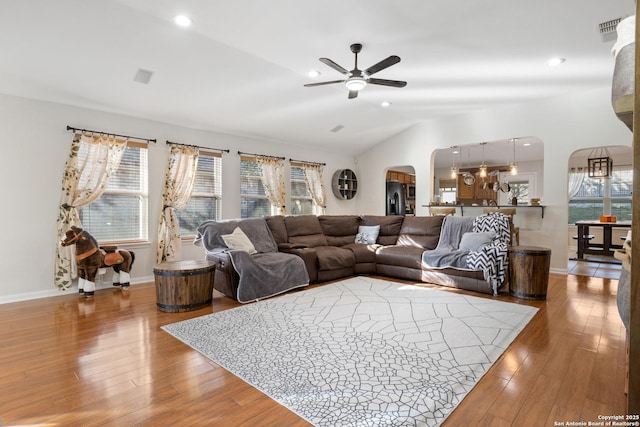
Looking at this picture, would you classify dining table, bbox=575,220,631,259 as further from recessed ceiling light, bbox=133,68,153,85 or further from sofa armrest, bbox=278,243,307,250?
recessed ceiling light, bbox=133,68,153,85

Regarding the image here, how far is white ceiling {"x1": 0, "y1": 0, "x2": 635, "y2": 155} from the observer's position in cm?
304

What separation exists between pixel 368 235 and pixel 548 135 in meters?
3.52

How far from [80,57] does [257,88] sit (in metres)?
2.11

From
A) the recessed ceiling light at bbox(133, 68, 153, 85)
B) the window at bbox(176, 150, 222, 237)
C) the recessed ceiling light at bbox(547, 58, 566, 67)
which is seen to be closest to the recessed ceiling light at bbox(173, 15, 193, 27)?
the recessed ceiling light at bbox(133, 68, 153, 85)

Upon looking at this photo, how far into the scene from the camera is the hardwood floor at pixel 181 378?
179cm

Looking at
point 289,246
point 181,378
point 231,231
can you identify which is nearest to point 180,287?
point 231,231

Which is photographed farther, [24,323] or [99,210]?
[99,210]

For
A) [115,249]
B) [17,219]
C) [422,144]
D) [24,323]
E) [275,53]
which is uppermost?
[275,53]

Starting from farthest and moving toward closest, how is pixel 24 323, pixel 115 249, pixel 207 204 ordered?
pixel 207 204
pixel 115 249
pixel 24 323

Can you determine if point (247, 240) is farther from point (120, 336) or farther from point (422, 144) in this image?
point (422, 144)

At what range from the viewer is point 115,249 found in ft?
14.7

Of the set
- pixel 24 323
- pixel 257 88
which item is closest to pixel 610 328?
pixel 257 88

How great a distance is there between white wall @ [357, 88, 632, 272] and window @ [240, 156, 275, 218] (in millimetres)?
3350

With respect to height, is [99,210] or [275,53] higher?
[275,53]
